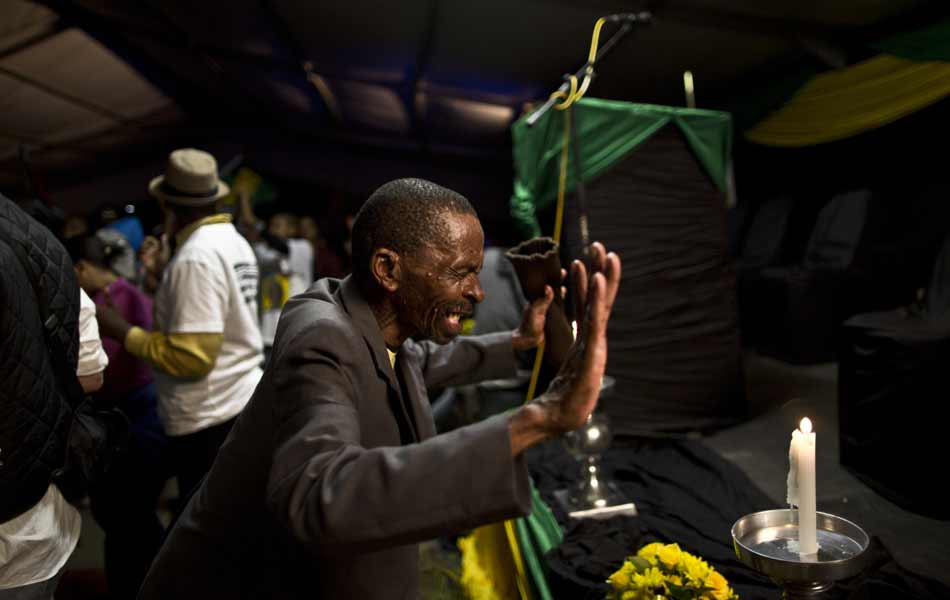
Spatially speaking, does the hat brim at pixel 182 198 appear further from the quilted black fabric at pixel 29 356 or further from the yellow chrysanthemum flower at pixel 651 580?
the yellow chrysanthemum flower at pixel 651 580

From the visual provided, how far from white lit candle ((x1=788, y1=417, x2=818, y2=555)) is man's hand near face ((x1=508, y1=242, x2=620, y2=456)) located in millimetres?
534

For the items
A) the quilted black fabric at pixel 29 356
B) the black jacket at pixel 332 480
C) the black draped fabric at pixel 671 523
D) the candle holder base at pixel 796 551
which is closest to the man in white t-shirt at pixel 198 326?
the quilted black fabric at pixel 29 356

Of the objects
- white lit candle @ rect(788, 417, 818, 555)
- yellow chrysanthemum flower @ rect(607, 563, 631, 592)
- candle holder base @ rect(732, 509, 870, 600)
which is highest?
white lit candle @ rect(788, 417, 818, 555)

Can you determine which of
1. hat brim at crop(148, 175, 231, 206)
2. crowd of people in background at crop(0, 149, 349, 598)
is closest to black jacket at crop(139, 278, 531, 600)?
crowd of people in background at crop(0, 149, 349, 598)

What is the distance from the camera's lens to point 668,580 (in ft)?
5.42

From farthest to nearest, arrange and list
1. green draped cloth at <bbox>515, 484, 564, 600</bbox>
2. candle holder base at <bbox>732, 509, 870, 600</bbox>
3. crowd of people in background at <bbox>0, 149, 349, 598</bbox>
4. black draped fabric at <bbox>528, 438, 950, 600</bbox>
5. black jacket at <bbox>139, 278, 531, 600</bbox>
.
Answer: green draped cloth at <bbox>515, 484, 564, 600</bbox> → crowd of people in background at <bbox>0, 149, 349, 598</bbox> → black draped fabric at <bbox>528, 438, 950, 600</bbox> → candle holder base at <bbox>732, 509, 870, 600</bbox> → black jacket at <bbox>139, 278, 531, 600</bbox>

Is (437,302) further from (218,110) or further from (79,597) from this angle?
(218,110)

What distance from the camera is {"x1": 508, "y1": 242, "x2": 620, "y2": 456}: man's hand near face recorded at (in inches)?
36.4

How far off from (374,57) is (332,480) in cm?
631

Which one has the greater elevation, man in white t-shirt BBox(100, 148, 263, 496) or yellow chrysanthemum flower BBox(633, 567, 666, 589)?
man in white t-shirt BBox(100, 148, 263, 496)

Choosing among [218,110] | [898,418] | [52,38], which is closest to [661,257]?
[898,418]

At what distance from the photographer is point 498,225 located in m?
10.8

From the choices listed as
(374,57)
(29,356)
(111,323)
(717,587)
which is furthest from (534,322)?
(374,57)

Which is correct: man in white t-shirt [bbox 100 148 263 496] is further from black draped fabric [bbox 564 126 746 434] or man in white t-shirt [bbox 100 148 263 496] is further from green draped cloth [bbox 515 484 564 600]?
black draped fabric [bbox 564 126 746 434]
